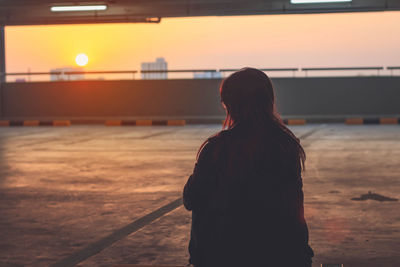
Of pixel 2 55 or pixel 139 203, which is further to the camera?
pixel 2 55

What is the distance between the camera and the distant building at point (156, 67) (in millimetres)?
24531

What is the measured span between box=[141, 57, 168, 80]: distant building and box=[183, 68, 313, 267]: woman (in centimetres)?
2230

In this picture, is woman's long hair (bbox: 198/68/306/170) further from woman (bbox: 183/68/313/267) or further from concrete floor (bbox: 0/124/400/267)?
concrete floor (bbox: 0/124/400/267)

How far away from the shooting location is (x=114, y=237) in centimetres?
504

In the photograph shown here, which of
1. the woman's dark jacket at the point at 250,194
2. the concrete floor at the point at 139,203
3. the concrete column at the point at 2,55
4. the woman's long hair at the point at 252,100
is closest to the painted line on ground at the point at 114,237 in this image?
the concrete floor at the point at 139,203

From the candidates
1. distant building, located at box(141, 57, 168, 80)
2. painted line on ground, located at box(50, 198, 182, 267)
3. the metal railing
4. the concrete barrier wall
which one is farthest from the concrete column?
painted line on ground, located at box(50, 198, 182, 267)

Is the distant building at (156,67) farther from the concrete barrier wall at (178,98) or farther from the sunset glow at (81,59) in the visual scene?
the sunset glow at (81,59)

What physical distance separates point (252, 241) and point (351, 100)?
858 inches

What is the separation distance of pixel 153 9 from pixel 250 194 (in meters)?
17.1

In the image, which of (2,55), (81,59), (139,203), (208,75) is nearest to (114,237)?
(139,203)

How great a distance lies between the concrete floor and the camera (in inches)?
180

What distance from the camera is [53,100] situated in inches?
986

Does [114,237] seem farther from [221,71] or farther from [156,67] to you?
[156,67]

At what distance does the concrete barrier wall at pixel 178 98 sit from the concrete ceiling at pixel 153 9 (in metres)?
4.91
